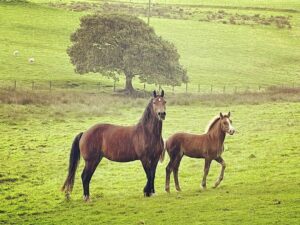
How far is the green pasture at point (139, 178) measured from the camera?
1966 centimetres

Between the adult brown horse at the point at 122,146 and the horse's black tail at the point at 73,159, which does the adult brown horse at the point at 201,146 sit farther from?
the horse's black tail at the point at 73,159

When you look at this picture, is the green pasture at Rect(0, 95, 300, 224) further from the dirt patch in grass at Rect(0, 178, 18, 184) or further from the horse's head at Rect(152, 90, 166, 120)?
the horse's head at Rect(152, 90, 166, 120)

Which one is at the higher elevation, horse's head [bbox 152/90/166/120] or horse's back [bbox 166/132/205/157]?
horse's head [bbox 152/90/166/120]

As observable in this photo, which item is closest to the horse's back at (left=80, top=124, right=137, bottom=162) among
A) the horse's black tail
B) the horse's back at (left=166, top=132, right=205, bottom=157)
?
the horse's black tail

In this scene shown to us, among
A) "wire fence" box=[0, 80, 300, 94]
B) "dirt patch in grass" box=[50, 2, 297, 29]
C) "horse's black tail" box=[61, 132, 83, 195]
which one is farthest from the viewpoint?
"dirt patch in grass" box=[50, 2, 297, 29]

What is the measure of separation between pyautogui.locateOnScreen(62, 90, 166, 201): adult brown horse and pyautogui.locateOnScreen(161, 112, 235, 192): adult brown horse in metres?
1.54

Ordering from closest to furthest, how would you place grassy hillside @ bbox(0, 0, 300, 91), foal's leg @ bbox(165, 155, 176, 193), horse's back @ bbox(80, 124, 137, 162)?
1. horse's back @ bbox(80, 124, 137, 162)
2. foal's leg @ bbox(165, 155, 176, 193)
3. grassy hillside @ bbox(0, 0, 300, 91)

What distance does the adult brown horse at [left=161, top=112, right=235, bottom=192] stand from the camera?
22547 millimetres

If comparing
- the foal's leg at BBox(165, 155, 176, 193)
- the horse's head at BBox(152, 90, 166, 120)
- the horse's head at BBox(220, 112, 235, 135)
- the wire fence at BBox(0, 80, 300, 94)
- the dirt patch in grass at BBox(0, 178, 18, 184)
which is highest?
the horse's head at BBox(152, 90, 166, 120)

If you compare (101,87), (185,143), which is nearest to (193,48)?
(101,87)

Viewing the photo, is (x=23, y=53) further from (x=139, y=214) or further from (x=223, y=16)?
(x=139, y=214)

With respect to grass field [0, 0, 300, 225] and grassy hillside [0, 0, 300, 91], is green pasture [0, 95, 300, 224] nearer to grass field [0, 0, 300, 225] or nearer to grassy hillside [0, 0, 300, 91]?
grass field [0, 0, 300, 225]

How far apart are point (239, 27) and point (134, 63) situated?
166 feet

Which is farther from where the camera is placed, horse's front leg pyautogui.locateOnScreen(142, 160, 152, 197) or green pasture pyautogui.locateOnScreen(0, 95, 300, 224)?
horse's front leg pyautogui.locateOnScreen(142, 160, 152, 197)
